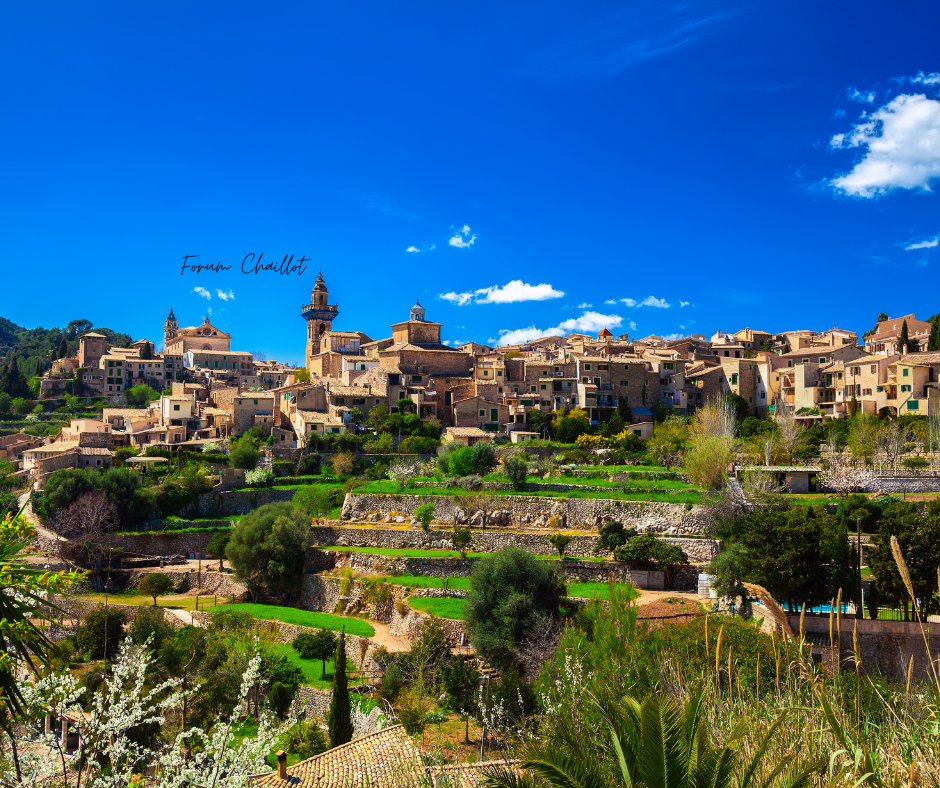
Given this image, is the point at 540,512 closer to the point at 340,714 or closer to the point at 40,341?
the point at 340,714

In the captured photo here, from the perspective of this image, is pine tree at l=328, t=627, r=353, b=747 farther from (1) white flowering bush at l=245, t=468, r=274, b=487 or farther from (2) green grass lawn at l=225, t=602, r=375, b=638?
(1) white flowering bush at l=245, t=468, r=274, b=487

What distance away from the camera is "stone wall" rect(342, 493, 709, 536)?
118ft

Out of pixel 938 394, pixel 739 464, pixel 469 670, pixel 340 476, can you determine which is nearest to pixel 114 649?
pixel 469 670

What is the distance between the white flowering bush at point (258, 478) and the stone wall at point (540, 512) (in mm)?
7492

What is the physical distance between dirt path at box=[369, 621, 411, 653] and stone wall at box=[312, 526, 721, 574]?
4.98m

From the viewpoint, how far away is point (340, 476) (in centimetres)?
4953

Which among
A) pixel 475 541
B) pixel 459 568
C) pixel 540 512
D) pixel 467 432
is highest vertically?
pixel 467 432

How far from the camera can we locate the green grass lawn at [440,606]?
94.5ft

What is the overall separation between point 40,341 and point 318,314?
182 ft

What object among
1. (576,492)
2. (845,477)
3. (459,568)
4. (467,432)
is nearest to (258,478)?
(467,432)

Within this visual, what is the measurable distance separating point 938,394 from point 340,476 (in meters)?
39.3

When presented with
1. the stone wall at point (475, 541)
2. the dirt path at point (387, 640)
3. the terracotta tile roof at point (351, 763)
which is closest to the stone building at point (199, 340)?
the stone wall at point (475, 541)

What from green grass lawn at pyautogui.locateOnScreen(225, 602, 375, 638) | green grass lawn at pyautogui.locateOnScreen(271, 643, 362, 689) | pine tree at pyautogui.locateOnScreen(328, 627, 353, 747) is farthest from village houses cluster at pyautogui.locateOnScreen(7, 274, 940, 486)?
pine tree at pyautogui.locateOnScreen(328, 627, 353, 747)

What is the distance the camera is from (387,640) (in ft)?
96.5
